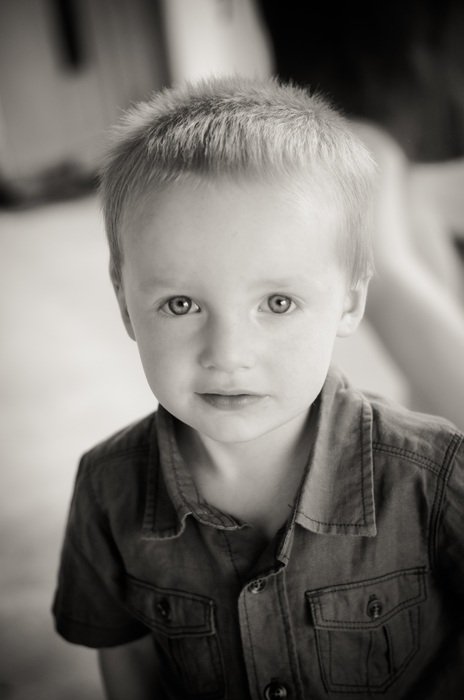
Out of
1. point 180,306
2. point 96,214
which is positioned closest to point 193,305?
point 180,306

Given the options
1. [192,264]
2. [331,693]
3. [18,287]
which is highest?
[192,264]

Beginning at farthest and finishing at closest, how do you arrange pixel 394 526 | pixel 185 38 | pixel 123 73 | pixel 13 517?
pixel 123 73, pixel 185 38, pixel 13 517, pixel 394 526

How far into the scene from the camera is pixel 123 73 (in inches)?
80.5

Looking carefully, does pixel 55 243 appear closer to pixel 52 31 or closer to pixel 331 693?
pixel 52 31

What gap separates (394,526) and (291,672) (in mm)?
189

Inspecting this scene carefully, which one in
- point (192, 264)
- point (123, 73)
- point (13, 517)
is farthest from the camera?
point (123, 73)

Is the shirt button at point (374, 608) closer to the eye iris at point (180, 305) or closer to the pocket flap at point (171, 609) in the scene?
the pocket flap at point (171, 609)

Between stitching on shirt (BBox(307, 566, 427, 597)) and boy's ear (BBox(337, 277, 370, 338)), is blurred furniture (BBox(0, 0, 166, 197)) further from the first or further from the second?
stitching on shirt (BBox(307, 566, 427, 597))

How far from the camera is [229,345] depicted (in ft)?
1.92

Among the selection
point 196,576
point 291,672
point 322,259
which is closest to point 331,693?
point 291,672

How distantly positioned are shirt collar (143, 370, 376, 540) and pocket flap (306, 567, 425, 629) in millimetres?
66

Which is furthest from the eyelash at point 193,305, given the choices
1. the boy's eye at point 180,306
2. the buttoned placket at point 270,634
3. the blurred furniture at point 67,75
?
the blurred furniture at point 67,75

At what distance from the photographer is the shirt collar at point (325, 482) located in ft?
2.25

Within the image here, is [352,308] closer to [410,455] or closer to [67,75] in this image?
[410,455]
